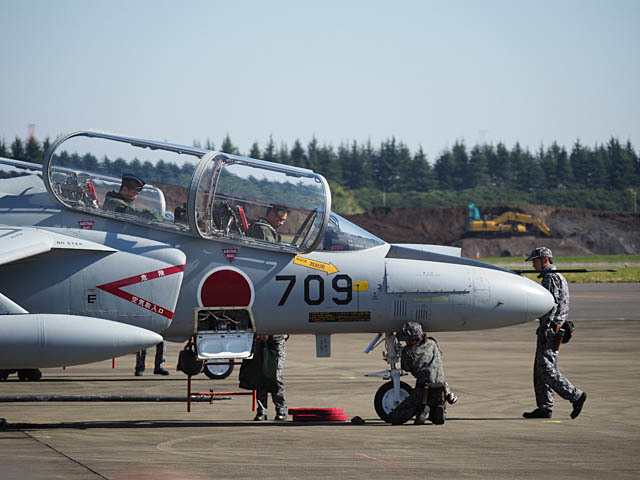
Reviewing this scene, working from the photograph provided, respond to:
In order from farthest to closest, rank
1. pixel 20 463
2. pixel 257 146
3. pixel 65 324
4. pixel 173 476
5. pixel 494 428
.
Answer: pixel 257 146 < pixel 494 428 < pixel 65 324 < pixel 20 463 < pixel 173 476

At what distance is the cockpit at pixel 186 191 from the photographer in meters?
11.0

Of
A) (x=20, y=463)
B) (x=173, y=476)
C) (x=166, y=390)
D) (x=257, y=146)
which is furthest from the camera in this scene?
(x=257, y=146)

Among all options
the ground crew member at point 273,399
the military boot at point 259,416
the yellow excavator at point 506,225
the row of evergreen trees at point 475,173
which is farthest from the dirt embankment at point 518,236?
the military boot at point 259,416

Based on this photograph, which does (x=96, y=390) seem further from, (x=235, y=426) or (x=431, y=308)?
(x=431, y=308)

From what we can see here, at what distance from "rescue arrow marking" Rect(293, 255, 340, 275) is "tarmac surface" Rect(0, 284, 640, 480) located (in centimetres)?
196

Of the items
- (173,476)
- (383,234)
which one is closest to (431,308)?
(173,476)

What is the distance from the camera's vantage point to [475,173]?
532ft

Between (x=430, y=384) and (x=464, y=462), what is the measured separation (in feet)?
8.07

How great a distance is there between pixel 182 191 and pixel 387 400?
369 cm

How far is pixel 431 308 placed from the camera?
11430 millimetres

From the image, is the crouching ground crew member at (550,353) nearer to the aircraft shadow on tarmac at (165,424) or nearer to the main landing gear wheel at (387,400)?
the aircraft shadow on tarmac at (165,424)

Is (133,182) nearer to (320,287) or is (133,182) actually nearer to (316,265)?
(316,265)

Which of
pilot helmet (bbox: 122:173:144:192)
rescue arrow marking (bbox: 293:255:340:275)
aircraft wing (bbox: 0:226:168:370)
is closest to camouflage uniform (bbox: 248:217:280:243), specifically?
rescue arrow marking (bbox: 293:255:340:275)

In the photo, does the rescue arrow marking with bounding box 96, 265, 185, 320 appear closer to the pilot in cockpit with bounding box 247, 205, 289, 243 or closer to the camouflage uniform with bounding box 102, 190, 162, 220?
the camouflage uniform with bounding box 102, 190, 162, 220
